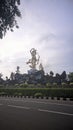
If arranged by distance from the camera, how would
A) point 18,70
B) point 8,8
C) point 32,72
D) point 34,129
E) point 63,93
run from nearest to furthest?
point 34,129, point 8,8, point 63,93, point 32,72, point 18,70

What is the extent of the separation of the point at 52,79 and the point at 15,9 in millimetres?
80285

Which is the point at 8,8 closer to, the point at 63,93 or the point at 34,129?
the point at 34,129

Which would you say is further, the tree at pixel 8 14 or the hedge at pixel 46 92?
the hedge at pixel 46 92

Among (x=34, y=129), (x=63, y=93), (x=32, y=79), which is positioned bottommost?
(x=34, y=129)

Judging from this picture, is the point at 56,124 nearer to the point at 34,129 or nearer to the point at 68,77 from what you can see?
the point at 34,129

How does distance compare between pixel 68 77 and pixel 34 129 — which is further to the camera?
pixel 68 77

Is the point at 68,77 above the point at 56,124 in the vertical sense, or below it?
above

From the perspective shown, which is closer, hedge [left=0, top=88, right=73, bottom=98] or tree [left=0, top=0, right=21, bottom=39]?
tree [left=0, top=0, right=21, bottom=39]

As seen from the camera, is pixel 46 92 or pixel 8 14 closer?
pixel 8 14

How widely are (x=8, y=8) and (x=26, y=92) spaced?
3281 centimetres

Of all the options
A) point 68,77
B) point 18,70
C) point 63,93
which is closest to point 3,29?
point 63,93

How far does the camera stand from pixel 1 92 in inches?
2147

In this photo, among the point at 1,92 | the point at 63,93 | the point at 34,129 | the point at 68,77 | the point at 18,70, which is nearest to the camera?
the point at 34,129

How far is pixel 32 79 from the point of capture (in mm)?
87500
